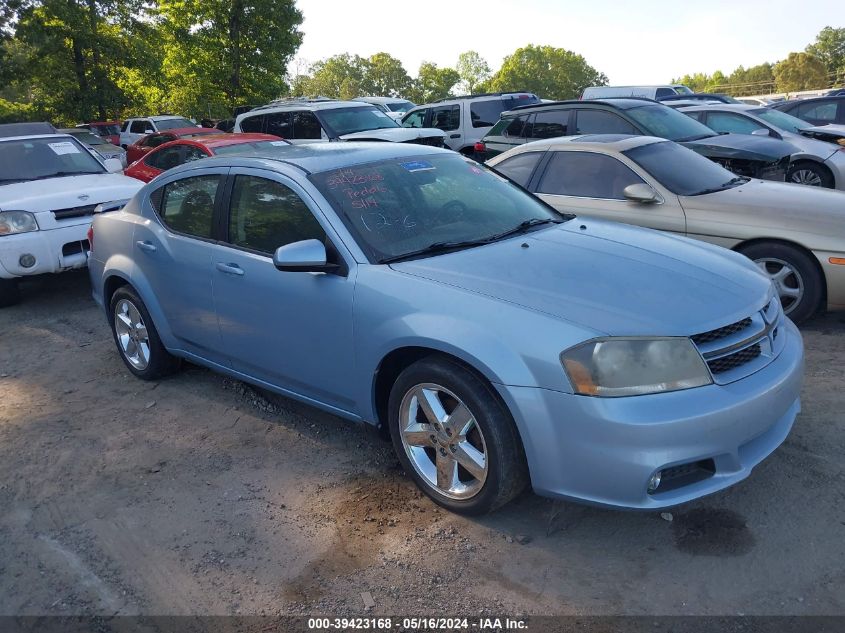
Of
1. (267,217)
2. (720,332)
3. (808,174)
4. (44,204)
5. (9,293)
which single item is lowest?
(9,293)

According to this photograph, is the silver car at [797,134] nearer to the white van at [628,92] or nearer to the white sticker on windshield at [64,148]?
the white sticker on windshield at [64,148]

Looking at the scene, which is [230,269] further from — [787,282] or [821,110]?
[821,110]

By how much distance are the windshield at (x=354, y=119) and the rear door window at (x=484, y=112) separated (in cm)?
228

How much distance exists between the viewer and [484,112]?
15.6 m

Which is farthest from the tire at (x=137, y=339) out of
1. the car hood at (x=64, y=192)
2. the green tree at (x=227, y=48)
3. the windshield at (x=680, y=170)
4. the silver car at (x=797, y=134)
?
the green tree at (x=227, y=48)

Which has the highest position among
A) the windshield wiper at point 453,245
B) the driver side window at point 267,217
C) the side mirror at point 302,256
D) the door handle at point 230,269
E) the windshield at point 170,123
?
the windshield at point 170,123

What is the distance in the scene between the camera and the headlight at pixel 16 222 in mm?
7223

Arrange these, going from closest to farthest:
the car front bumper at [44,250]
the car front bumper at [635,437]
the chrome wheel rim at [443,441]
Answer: the car front bumper at [635,437] → the chrome wheel rim at [443,441] → the car front bumper at [44,250]

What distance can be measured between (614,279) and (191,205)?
2760 millimetres

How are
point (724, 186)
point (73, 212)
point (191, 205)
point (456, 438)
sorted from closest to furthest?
point (456, 438) → point (191, 205) → point (724, 186) → point (73, 212)

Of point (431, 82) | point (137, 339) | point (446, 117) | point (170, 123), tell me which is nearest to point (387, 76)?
point (431, 82)

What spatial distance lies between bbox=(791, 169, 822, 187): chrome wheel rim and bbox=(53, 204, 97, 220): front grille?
8.62 metres

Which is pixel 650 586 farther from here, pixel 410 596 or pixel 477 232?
pixel 477 232

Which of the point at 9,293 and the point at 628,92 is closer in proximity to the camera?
the point at 9,293
